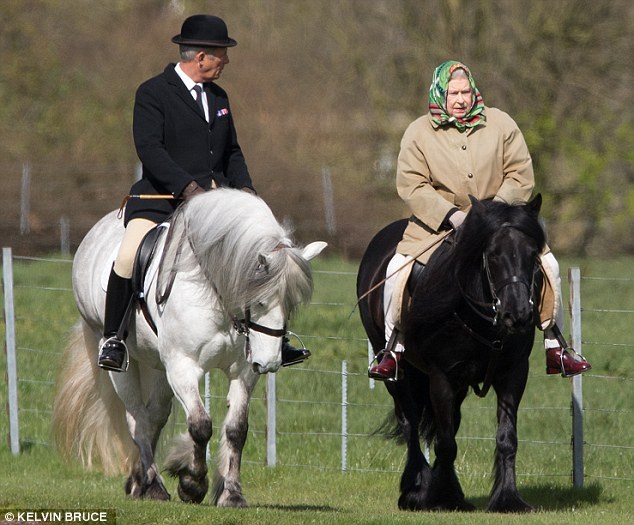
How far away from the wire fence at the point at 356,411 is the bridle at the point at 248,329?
1.97 m

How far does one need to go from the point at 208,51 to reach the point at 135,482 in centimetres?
283

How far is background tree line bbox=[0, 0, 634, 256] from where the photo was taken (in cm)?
2266

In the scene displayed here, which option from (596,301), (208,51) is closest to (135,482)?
(208,51)

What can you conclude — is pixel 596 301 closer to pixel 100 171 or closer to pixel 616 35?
pixel 616 35

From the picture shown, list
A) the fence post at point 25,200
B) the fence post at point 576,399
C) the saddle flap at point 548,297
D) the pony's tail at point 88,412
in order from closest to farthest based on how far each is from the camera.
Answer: the saddle flap at point 548,297 < the pony's tail at point 88,412 < the fence post at point 576,399 < the fence post at point 25,200

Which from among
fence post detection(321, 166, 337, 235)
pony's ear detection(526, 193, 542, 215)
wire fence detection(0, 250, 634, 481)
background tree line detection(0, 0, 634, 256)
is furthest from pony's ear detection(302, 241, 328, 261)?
fence post detection(321, 166, 337, 235)

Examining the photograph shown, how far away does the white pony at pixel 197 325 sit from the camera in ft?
23.4

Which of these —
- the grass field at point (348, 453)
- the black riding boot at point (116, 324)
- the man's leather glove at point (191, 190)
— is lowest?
the grass field at point (348, 453)

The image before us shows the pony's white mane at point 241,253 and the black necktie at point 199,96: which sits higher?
the black necktie at point 199,96

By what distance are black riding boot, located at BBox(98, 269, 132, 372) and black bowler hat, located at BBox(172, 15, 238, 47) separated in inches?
59.3

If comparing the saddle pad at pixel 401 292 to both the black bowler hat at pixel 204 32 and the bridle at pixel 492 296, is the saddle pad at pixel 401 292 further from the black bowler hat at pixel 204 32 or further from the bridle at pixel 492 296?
the black bowler hat at pixel 204 32

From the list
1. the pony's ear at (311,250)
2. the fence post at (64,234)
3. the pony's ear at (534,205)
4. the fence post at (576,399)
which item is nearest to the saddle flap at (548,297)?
the pony's ear at (534,205)

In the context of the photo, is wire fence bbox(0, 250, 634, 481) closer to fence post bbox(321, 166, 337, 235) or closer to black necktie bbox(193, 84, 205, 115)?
black necktie bbox(193, 84, 205, 115)

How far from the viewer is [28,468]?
10.9m
